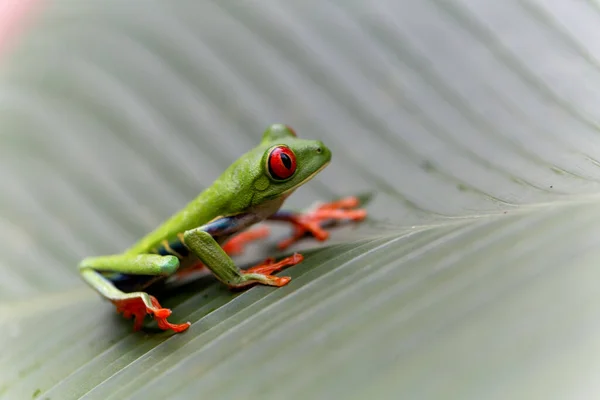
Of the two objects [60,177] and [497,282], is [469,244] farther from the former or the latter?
[60,177]

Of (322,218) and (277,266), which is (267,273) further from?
(322,218)

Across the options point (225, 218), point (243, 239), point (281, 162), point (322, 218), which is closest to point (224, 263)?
point (225, 218)

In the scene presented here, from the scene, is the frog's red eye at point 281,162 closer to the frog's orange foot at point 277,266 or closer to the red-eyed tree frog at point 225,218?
the red-eyed tree frog at point 225,218

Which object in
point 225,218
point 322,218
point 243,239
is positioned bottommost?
point 322,218

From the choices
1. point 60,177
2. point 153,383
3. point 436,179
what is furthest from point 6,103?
point 436,179

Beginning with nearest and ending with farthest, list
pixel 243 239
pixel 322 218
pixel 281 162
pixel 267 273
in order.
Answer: pixel 267 273 < pixel 281 162 < pixel 322 218 < pixel 243 239

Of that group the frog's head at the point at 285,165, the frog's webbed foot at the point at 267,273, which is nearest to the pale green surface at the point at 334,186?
the frog's webbed foot at the point at 267,273

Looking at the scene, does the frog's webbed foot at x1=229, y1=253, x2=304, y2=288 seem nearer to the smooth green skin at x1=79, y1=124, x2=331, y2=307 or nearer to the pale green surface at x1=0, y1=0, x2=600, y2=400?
the pale green surface at x1=0, y1=0, x2=600, y2=400

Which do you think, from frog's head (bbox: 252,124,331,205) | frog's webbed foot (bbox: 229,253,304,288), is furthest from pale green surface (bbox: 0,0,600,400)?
frog's head (bbox: 252,124,331,205)
